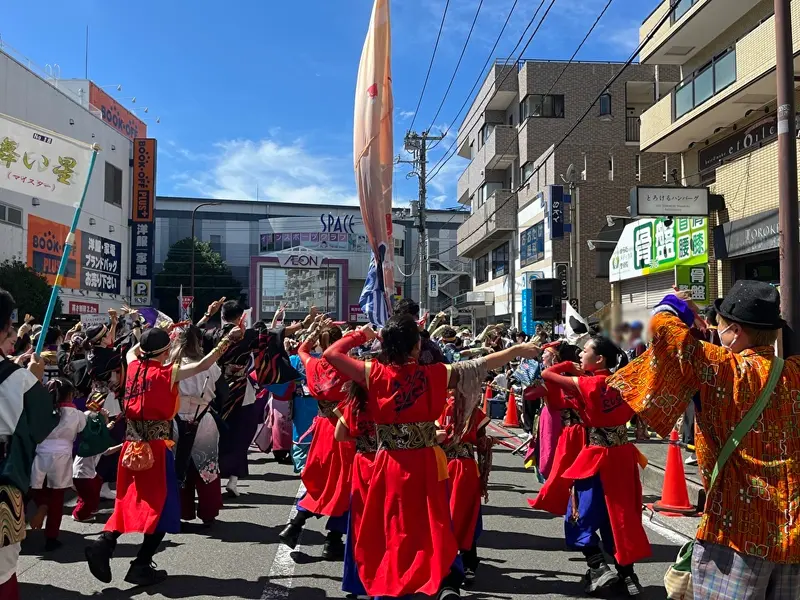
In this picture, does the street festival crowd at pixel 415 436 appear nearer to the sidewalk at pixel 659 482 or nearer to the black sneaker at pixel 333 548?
the black sneaker at pixel 333 548

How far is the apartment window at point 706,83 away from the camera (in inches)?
591

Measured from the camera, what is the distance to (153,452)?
16.6ft

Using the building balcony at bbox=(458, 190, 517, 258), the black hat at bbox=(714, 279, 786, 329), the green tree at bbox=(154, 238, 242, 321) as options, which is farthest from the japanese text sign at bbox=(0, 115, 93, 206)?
the green tree at bbox=(154, 238, 242, 321)

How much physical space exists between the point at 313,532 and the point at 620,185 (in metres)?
21.7

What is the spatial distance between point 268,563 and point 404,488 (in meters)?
2.21

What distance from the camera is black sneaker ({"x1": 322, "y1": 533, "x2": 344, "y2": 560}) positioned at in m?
5.60

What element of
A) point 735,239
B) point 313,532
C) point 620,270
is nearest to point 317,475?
point 313,532

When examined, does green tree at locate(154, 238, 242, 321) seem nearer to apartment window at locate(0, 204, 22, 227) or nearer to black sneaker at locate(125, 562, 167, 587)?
apartment window at locate(0, 204, 22, 227)

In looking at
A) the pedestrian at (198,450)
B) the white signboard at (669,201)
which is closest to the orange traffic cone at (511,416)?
the white signboard at (669,201)

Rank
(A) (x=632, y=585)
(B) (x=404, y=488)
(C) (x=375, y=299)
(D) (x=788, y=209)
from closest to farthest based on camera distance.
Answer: (B) (x=404, y=488) < (A) (x=632, y=585) < (D) (x=788, y=209) < (C) (x=375, y=299)

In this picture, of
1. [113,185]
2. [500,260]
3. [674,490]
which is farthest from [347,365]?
[113,185]

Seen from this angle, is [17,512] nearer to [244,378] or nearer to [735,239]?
[244,378]

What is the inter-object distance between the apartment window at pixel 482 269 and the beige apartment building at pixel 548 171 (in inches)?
2.6

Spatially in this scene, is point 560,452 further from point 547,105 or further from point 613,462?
point 547,105
